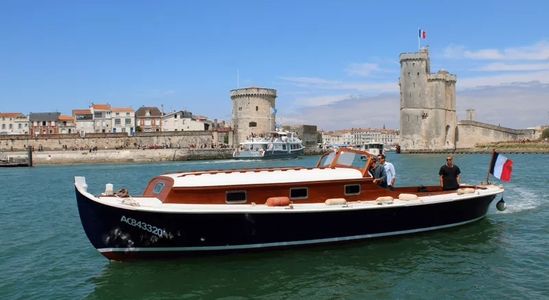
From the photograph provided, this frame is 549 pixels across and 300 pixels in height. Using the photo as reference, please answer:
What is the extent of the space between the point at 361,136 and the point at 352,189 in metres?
150

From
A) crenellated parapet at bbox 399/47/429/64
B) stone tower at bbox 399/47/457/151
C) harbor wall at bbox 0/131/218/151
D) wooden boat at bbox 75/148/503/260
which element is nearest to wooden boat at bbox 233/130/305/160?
harbor wall at bbox 0/131/218/151

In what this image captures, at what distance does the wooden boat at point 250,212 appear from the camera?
8367 mm

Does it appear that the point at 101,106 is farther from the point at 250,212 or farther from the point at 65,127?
the point at 250,212

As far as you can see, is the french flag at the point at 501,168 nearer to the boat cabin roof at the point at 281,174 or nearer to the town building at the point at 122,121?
the boat cabin roof at the point at 281,174

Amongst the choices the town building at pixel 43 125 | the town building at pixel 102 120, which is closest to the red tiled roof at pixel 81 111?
the town building at pixel 102 120

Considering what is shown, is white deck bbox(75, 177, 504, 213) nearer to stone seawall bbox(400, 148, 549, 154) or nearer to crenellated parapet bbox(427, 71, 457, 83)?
stone seawall bbox(400, 148, 549, 154)

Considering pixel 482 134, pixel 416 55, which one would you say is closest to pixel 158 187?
pixel 416 55

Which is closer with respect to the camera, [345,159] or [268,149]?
[345,159]

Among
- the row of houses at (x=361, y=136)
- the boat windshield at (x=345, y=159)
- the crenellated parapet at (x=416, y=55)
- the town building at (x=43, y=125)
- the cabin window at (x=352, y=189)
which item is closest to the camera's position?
the cabin window at (x=352, y=189)

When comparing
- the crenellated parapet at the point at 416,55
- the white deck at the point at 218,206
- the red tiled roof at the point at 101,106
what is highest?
the crenellated parapet at the point at 416,55

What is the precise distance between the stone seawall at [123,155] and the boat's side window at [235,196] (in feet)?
160

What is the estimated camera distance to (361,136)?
157375mm

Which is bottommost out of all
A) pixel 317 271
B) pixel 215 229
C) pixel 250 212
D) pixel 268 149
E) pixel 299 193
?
pixel 317 271

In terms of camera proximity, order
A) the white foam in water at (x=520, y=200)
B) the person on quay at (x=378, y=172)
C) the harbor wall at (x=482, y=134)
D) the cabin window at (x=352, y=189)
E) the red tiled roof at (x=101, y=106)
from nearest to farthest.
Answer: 1. the cabin window at (x=352, y=189)
2. the person on quay at (x=378, y=172)
3. the white foam in water at (x=520, y=200)
4. the harbor wall at (x=482, y=134)
5. the red tiled roof at (x=101, y=106)
